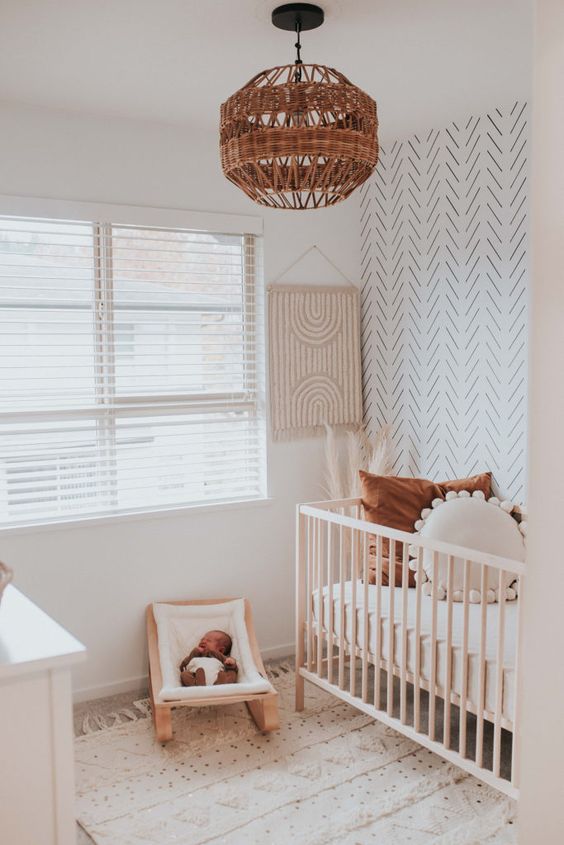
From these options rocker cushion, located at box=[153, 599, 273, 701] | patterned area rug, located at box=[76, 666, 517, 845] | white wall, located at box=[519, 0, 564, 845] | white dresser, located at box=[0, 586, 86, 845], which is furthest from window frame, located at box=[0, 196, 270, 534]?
white wall, located at box=[519, 0, 564, 845]

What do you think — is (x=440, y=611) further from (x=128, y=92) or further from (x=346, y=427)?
(x=128, y=92)

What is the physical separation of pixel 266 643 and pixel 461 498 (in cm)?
123

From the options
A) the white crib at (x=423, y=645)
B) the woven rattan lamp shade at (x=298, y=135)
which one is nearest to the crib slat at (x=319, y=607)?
the white crib at (x=423, y=645)

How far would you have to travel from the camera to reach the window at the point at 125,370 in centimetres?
328

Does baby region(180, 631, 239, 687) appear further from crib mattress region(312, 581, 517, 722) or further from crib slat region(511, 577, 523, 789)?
crib slat region(511, 577, 523, 789)

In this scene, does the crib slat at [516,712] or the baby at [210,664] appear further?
the baby at [210,664]

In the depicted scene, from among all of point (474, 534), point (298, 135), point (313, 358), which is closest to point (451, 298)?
point (313, 358)

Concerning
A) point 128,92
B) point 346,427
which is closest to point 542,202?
point 128,92

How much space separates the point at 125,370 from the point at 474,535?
5.20 ft

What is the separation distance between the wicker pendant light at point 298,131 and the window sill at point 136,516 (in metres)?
1.61

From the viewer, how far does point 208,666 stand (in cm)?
313

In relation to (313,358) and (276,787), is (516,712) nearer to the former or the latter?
(276,787)

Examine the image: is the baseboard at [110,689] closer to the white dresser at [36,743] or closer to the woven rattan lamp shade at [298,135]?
the white dresser at [36,743]

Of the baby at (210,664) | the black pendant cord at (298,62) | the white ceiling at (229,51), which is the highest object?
the white ceiling at (229,51)
